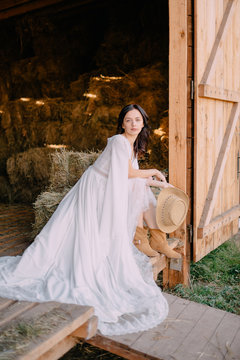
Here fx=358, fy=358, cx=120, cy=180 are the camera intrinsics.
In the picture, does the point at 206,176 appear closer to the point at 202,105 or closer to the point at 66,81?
the point at 202,105

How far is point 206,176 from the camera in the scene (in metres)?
3.85

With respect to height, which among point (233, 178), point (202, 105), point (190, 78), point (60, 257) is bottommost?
point (60, 257)

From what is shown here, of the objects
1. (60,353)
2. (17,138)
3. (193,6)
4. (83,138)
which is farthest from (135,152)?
(17,138)

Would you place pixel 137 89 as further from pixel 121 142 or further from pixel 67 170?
pixel 121 142

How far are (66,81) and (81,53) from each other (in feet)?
2.32

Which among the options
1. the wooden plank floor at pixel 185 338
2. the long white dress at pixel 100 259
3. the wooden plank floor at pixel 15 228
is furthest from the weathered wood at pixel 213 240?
the wooden plank floor at pixel 15 228

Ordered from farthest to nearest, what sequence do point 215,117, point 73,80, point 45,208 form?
point 73,80 → point 45,208 → point 215,117

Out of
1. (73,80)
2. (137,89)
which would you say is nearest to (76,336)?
(137,89)

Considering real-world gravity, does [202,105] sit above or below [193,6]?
below

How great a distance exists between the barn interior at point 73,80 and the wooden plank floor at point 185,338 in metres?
3.23

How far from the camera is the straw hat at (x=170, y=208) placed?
10.5 ft

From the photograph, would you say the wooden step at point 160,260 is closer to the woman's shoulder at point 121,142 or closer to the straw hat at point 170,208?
the straw hat at point 170,208

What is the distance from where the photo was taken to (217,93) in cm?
383

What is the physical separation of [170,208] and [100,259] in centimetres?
79
